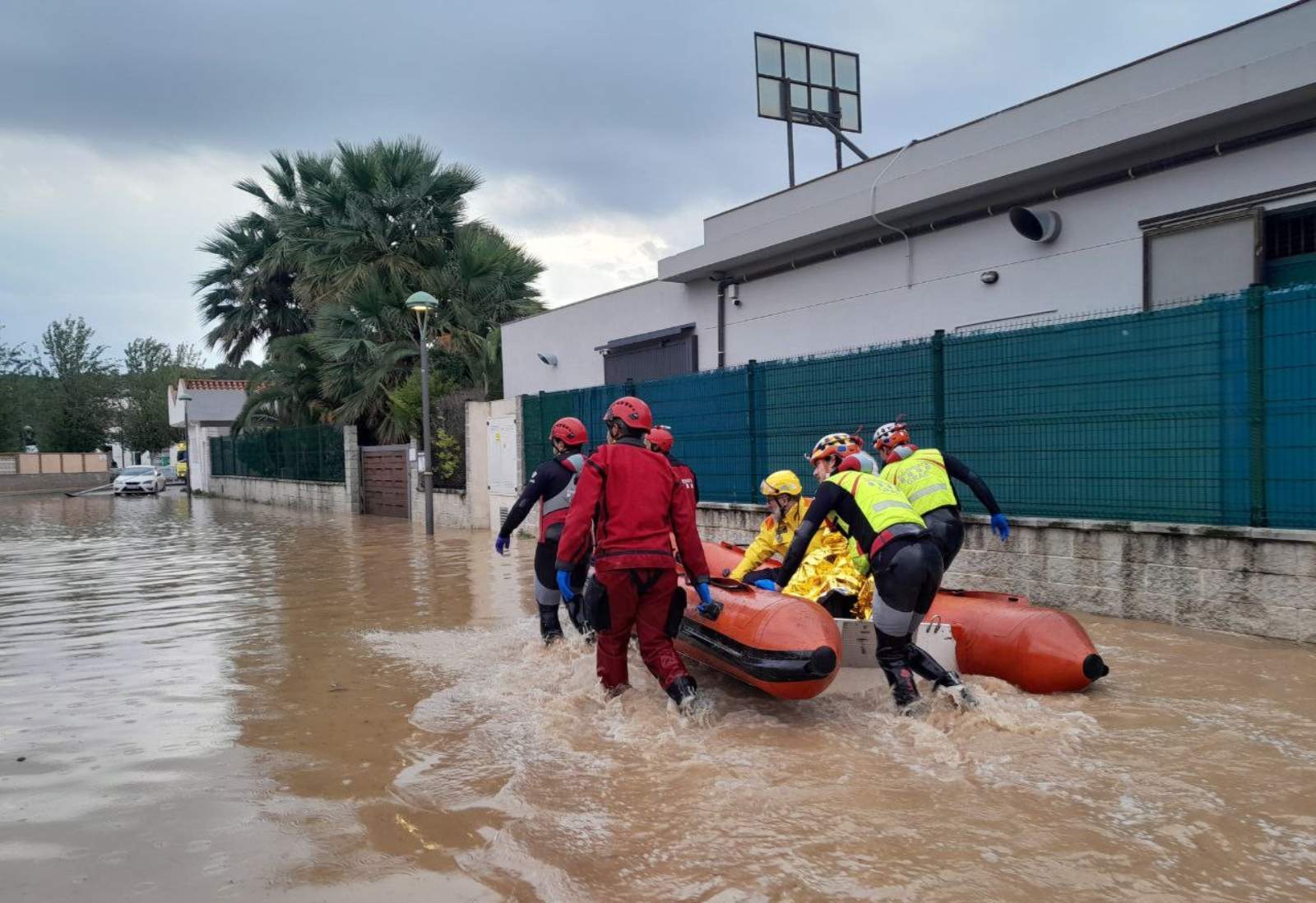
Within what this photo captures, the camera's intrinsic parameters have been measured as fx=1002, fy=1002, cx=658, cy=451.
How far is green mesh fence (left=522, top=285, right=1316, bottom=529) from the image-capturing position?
22.8ft

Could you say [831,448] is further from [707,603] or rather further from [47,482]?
[47,482]

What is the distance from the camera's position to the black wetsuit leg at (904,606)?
16.4 feet

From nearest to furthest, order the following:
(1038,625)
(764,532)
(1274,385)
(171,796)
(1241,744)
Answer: (171,796)
(1241,744)
(1038,625)
(764,532)
(1274,385)

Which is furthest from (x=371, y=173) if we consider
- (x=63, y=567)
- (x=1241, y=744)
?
(x=1241, y=744)

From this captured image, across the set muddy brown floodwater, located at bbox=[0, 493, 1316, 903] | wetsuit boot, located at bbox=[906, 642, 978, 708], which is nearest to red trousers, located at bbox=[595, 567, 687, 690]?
muddy brown floodwater, located at bbox=[0, 493, 1316, 903]

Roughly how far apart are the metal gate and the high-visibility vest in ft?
57.8

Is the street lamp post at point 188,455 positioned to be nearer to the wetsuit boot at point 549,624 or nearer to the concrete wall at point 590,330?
the concrete wall at point 590,330

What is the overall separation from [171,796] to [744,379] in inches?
324

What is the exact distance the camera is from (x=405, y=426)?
21.9 m

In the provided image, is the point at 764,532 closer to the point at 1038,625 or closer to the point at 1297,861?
the point at 1038,625

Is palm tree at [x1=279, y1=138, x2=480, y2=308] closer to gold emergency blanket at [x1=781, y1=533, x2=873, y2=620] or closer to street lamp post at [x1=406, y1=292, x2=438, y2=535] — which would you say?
street lamp post at [x1=406, y1=292, x2=438, y2=535]

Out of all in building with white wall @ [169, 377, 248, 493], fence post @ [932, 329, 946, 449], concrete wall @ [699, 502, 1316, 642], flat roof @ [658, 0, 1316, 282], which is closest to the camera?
concrete wall @ [699, 502, 1316, 642]

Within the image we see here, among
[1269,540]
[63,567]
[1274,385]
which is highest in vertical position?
[1274,385]

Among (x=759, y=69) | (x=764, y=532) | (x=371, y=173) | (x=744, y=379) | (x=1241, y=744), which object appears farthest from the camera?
(x=371, y=173)
